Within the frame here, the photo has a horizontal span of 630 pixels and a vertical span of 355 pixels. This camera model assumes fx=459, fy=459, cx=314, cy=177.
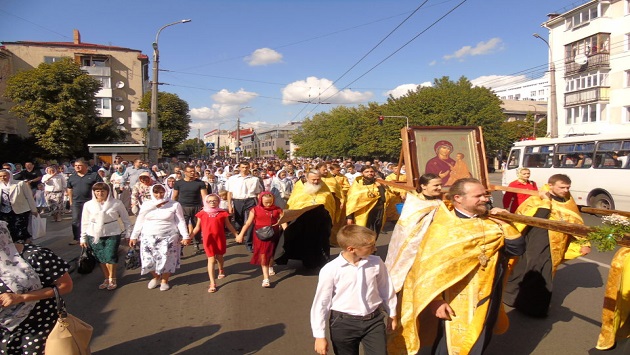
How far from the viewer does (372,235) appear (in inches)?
126

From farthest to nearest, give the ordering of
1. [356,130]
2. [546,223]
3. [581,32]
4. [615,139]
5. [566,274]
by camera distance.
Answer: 1. [356,130]
2. [581,32]
3. [615,139]
4. [566,274]
5. [546,223]

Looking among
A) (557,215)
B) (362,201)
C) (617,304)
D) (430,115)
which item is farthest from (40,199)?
(430,115)

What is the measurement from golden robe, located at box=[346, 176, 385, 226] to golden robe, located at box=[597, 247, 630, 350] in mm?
4560

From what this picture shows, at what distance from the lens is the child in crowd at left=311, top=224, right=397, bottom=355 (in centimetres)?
318

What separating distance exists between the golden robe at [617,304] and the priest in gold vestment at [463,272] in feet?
3.14

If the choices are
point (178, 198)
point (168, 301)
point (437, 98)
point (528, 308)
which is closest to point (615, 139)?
point (528, 308)

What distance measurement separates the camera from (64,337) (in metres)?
2.98

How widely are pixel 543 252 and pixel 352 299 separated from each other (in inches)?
122

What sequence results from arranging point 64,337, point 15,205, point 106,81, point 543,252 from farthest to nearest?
1. point 106,81
2. point 15,205
3. point 543,252
4. point 64,337

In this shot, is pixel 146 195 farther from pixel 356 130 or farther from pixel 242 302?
pixel 356 130

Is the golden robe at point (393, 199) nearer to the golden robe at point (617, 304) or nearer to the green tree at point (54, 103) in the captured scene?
the golden robe at point (617, 304)

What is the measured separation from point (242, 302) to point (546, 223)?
163 inches

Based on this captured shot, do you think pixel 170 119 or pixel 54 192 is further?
pixel 170 119

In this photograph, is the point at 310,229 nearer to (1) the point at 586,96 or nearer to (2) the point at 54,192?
(2) the point at 54,192
